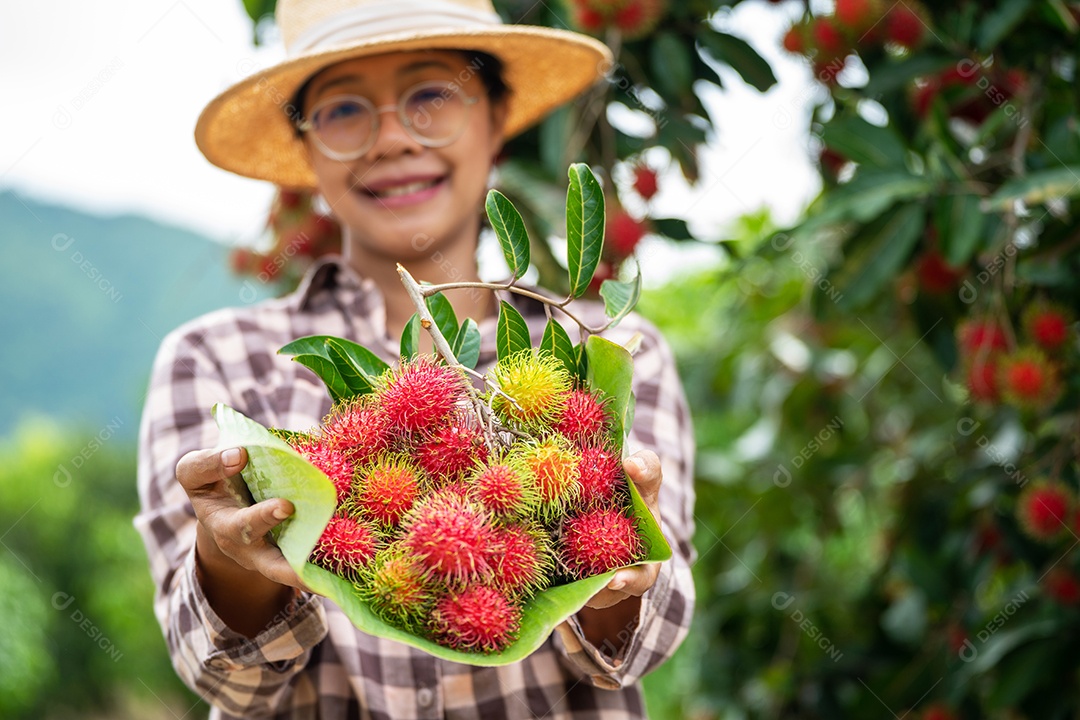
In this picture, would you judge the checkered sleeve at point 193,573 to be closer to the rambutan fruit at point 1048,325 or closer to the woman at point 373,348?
the woman at point 373,348

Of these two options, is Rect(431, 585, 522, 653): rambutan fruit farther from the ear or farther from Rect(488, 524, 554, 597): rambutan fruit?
the ear

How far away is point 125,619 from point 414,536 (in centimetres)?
513

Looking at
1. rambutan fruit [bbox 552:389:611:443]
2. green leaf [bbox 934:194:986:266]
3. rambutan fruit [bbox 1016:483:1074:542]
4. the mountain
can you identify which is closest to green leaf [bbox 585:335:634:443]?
rambutan fruit [bbox 552:389:611:443]

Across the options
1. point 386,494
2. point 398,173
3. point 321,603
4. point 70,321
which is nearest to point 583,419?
point 386,494

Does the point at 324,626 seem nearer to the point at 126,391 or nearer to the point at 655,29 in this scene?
the point at 655,29

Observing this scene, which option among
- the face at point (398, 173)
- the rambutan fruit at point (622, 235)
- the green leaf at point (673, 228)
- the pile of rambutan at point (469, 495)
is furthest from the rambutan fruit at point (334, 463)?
the green leaf at point (673, 228)

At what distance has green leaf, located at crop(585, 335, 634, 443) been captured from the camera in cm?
66

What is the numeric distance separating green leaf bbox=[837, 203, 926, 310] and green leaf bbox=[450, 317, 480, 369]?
35.2 inches

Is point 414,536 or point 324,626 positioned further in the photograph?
point 324,626

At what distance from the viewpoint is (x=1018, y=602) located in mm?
1568

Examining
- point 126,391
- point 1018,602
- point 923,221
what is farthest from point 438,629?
point 126,391

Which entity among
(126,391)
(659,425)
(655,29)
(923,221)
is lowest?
(126,391)

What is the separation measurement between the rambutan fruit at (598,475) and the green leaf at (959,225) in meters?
0.85

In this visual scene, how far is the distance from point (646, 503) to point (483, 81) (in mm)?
743
